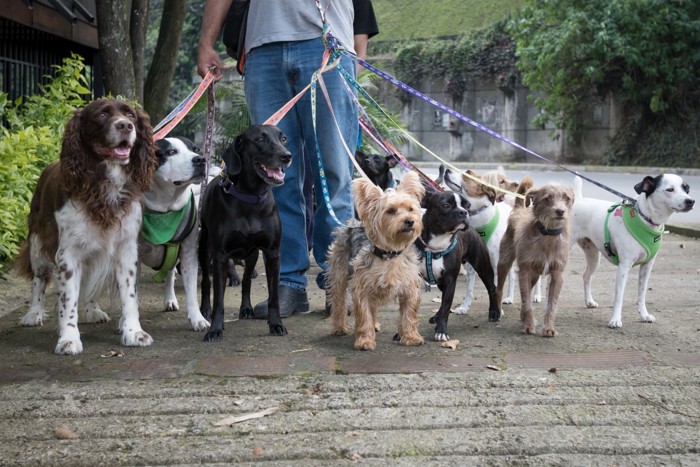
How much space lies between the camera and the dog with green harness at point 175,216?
5.34 metres

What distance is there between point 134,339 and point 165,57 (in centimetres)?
846

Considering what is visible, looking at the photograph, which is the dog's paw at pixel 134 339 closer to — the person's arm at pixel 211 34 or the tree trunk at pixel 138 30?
the person's arm at pixel 211 34

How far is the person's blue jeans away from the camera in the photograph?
5750mm

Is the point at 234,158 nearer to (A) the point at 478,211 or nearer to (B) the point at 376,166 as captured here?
(A) the point at 478,211

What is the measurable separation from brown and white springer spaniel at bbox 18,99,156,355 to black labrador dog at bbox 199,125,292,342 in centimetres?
45

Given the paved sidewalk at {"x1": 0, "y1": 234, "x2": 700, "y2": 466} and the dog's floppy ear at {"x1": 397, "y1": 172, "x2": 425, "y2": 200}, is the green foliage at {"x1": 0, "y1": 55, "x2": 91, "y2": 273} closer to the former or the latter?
the paved sidewalk at {"x1": 0, "y1": 234, "x2": 700, "y2": 466}

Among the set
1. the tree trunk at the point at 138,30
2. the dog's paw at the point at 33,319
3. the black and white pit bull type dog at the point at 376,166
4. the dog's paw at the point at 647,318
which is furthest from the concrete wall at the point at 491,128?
the dog's paw at the point at 33,319

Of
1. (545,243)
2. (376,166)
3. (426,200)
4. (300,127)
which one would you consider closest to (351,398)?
(426,200)

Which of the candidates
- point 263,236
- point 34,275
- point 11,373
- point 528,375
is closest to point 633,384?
point 528,375

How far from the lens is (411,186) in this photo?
522 cm

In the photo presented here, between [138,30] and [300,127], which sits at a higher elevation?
[138,30]

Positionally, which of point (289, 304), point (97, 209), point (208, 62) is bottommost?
point (289, 304)

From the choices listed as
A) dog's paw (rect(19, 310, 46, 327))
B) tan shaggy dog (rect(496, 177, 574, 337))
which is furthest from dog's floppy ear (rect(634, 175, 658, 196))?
dog's paw (rect(19, 310, 46, 327))

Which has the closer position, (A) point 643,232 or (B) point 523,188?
(A) point 643,232
